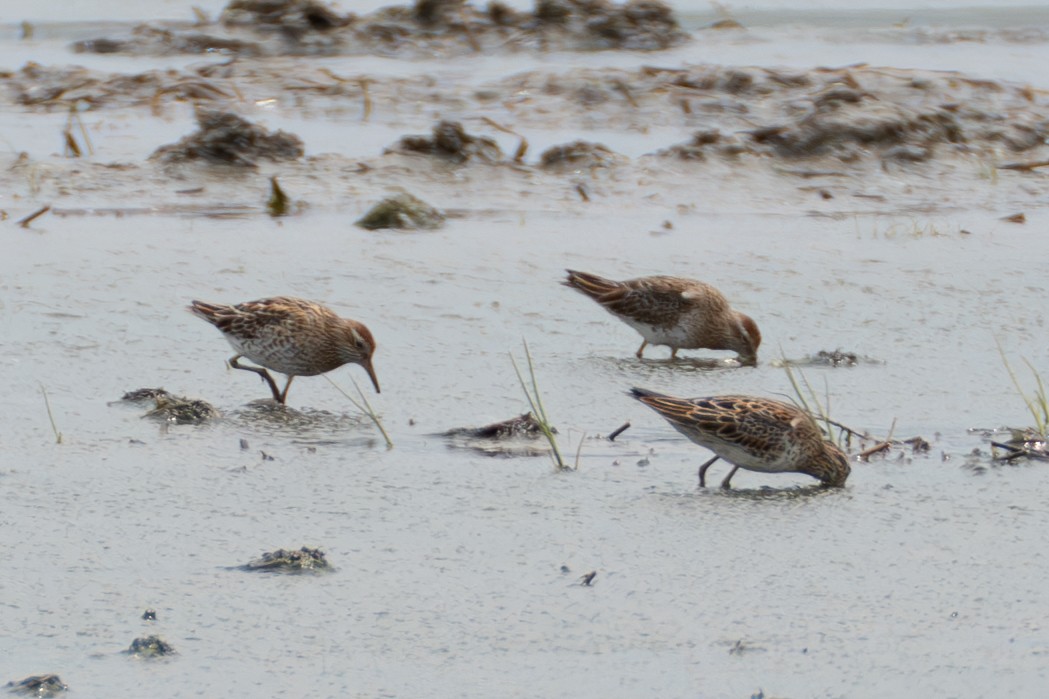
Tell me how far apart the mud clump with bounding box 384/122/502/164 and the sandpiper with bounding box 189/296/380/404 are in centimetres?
466

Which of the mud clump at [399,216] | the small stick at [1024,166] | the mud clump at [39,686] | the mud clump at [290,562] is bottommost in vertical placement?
the small stick at [1024,166]

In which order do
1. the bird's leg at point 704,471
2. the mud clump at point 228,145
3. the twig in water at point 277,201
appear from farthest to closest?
1. the mud clump at point 228,145
2. the twig in water at point 277,201
3. the bird's leg at point 704,471

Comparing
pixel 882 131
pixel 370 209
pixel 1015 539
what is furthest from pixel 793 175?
pixel 1015 539

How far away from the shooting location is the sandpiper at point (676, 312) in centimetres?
902

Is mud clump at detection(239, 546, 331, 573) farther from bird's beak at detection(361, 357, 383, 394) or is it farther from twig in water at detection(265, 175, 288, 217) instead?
twig in water at detection(265, 175, 288, 217)

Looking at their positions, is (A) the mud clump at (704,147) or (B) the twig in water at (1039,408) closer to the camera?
(B) the twig in water at (1039,408)

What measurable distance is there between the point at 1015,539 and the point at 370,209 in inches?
248

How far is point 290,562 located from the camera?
214 inches

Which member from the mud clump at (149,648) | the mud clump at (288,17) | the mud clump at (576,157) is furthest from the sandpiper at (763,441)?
the mud clump at (288,17)

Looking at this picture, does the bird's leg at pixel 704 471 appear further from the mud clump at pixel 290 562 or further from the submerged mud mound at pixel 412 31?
the submerged mud mound at pixel 412 31

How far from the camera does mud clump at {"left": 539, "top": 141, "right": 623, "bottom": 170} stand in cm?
1284

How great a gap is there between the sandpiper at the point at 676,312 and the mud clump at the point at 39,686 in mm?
4931

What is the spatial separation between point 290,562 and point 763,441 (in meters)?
1.96

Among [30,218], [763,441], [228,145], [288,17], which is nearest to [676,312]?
[763,441]
